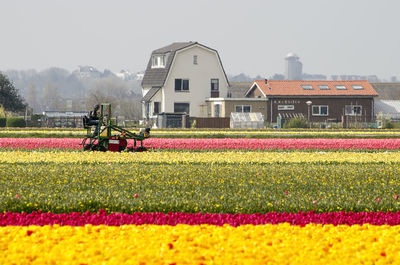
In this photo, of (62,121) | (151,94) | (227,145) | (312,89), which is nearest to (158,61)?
(151,94)

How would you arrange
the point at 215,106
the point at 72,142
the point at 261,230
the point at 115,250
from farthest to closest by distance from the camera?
the point at 215,106 < the point at 72,142 < the point at 261,230 < the point at 115,250

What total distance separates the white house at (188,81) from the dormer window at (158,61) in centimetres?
61

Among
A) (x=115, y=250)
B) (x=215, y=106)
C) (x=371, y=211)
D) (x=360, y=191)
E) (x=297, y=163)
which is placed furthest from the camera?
(x=215, y=106)

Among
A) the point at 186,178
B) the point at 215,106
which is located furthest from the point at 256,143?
the point at 215,106

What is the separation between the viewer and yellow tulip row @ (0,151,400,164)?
21.5 metres

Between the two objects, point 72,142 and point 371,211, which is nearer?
point 371,211

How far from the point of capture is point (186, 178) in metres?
15.8

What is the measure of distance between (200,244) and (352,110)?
201 ft

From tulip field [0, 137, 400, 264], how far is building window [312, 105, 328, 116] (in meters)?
46.6

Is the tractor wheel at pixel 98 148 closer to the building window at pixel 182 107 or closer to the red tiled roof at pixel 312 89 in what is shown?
the red tiled roof at pixel 312 89

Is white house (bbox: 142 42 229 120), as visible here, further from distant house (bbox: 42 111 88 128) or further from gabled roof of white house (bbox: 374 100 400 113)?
gabled roof of white house (bbox: 374 100 400 113)

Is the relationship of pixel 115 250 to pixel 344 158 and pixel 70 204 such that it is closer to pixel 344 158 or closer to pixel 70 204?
pixel 70 204

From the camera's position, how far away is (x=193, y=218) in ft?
36.0

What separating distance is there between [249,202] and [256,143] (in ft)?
57.0
